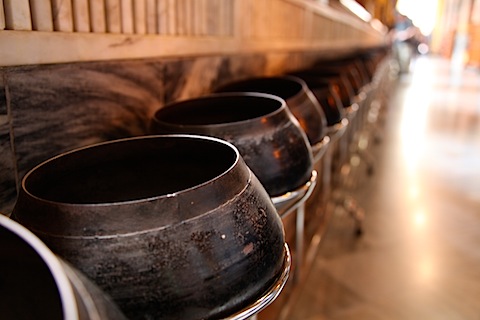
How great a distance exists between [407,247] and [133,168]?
2.56m

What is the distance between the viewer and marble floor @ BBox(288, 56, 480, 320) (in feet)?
7.63

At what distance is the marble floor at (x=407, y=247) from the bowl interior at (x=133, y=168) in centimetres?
155

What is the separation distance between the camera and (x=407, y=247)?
2969 mm

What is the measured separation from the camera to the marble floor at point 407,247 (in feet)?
7.63

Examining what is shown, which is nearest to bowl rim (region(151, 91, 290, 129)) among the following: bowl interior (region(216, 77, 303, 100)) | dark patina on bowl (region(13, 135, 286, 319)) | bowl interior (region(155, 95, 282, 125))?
bowl interior (region(155, 95, 282, 125))

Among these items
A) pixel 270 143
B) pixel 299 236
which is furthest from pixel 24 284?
pixel 299 236

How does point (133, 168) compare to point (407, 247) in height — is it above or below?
above

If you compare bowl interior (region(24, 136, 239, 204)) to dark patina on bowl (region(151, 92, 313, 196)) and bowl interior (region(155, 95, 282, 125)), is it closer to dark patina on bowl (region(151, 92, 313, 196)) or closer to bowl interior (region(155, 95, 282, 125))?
dark patina on bowl (region(151, 92, 313, 196))

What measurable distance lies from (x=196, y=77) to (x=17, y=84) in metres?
0.89

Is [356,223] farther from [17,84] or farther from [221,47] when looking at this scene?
[17,84]

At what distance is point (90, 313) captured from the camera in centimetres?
41

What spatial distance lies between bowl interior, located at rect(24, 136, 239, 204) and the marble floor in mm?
1546

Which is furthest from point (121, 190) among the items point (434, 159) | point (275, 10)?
point (434, 159)

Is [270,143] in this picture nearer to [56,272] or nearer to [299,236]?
[56,272]
